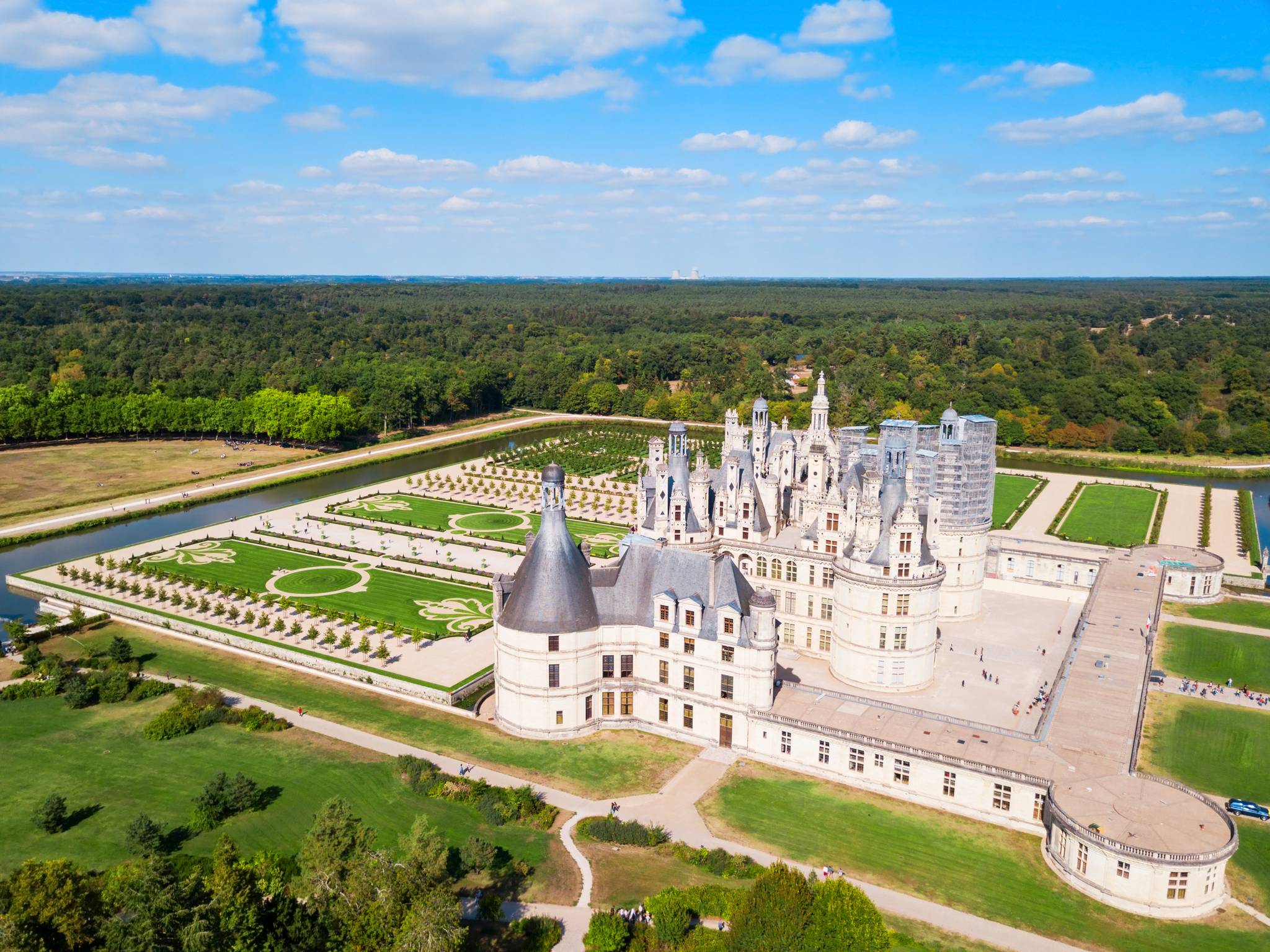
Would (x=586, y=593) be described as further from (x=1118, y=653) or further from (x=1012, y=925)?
(x=1118, y=653)

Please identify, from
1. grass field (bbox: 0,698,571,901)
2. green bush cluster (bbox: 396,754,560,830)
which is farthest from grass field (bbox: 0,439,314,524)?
green bush cluster (bbox: 396,754,560,830)

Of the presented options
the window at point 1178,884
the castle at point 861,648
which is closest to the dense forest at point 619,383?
the castle at point 861,648

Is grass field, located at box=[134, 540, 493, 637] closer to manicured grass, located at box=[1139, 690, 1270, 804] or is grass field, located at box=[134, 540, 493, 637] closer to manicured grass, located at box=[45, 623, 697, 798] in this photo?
manicured grass, located at box=[45, 623, 697, 798]

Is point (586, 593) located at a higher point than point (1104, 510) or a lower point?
higher

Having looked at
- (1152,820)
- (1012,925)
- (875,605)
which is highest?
(875,605)

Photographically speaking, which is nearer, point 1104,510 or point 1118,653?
point 1118,653

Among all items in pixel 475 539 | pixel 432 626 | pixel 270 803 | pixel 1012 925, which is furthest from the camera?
pixel 475 539

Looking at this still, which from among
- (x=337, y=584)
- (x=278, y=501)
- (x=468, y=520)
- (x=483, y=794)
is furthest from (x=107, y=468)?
(x=483, y=794)

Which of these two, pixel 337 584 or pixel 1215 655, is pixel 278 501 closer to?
pixel 337 584

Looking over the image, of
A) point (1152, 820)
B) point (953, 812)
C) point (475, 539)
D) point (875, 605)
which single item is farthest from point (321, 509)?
point (1152, 820)
